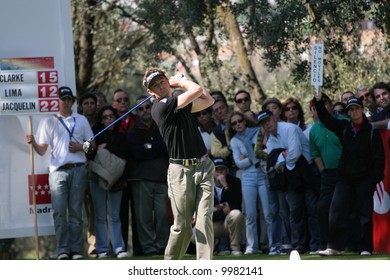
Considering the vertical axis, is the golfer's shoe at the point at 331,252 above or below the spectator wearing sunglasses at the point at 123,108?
below

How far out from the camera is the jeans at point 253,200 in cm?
1653

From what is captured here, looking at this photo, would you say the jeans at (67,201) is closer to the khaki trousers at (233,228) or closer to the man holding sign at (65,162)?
the man holding sign at (65,162)


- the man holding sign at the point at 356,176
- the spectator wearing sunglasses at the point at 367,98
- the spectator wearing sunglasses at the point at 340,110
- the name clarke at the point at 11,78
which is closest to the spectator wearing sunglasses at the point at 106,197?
the name clarke at the point at 11,78

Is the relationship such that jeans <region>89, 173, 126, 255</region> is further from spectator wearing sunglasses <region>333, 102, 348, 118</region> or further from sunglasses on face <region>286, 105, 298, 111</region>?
spectator wearing sunglasses <region>333, 102, 348, 118</region>

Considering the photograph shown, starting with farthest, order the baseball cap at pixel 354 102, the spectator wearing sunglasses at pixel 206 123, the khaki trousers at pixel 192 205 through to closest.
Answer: the spectator wearing sunglasses at pixel 206 123 → the baseball cap at pixel 354 102 → the khaki trousers at pixel 192 205

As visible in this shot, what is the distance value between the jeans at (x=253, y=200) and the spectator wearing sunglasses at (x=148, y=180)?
1250mm

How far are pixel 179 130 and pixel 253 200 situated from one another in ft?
15.6

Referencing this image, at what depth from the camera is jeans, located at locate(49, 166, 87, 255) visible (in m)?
16.5

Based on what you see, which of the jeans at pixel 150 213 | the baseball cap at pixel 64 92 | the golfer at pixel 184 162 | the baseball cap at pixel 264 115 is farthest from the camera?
the jeans at pixel 150 213

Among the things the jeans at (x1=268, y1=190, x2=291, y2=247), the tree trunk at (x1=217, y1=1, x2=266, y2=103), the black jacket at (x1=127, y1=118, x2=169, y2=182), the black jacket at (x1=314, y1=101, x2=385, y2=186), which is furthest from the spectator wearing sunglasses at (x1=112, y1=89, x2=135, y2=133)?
the black jacket at (x1=314, y1=101, x2=385, y2=186)

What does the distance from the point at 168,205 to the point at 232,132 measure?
1.48 metres

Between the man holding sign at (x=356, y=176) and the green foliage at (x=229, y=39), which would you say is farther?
the green foliage at (x=229, y=39)
